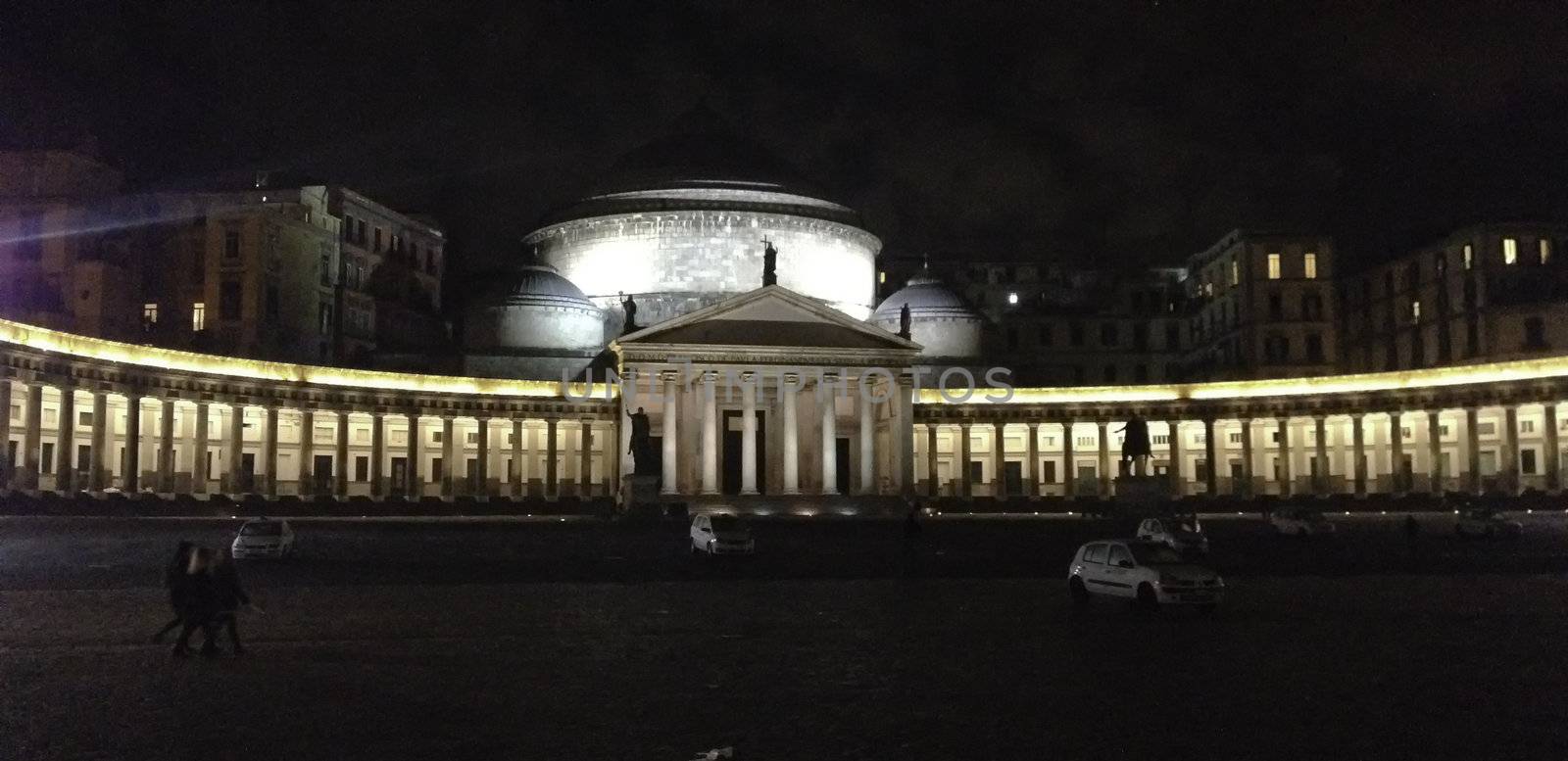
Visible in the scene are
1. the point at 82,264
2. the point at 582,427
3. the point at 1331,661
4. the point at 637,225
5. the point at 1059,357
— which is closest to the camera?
the point at 1331,661

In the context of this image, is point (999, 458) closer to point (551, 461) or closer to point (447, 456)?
point (551, 461)

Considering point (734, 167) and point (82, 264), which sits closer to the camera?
point (82, 264)

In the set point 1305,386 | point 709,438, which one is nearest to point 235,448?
point 709,438

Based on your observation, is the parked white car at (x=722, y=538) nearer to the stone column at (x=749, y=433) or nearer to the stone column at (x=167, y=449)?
the stone column at (x=749, y=433)

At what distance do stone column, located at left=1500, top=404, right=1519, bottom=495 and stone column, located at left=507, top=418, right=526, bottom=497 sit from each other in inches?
2037

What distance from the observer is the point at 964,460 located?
284 feet

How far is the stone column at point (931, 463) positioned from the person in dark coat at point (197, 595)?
6839 centimetres

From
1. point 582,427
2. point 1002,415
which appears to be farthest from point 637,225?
point 1002,415

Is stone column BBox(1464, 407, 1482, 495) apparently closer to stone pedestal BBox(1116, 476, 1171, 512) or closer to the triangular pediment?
stone pedestal BBox(1116, 476, 1171, 512)

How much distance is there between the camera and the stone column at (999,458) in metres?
85.9

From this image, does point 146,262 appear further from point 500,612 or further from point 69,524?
point 500,612

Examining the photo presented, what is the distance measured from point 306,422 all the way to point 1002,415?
129ft

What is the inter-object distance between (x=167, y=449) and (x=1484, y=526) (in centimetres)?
5318

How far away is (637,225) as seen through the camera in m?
92.9
